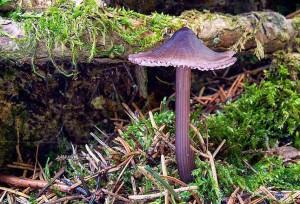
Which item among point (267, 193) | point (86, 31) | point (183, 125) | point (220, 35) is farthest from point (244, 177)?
point (86, 31)

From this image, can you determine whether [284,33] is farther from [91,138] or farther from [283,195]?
[91,138]

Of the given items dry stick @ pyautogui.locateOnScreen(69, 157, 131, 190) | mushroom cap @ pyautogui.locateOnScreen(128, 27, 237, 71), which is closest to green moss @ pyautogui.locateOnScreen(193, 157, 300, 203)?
dry stick @ pyautogui.locateOnScreen(69, 157, 131, 190)

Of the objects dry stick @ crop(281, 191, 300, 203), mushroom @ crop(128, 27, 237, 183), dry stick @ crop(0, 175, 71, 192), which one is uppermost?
mushroom @ crop(128, 27, 237, 183)

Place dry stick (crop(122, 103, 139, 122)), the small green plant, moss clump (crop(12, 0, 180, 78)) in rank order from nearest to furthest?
moss clump (crop(12, 0, 180, 78)) < the small green plant < dry stick (crop(122, 103, 139, 122))

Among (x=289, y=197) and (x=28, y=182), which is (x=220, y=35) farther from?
(x=28, y=182)

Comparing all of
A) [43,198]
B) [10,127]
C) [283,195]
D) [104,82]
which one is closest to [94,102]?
[104,82]

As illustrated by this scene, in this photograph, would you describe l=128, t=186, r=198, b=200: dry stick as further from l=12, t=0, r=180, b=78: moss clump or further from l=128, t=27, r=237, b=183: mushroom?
l=12, t=0, r=180, b=78: moss clump

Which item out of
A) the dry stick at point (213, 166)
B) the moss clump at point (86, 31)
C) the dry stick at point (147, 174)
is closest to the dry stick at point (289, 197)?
the dry stick at point (213, 166)
